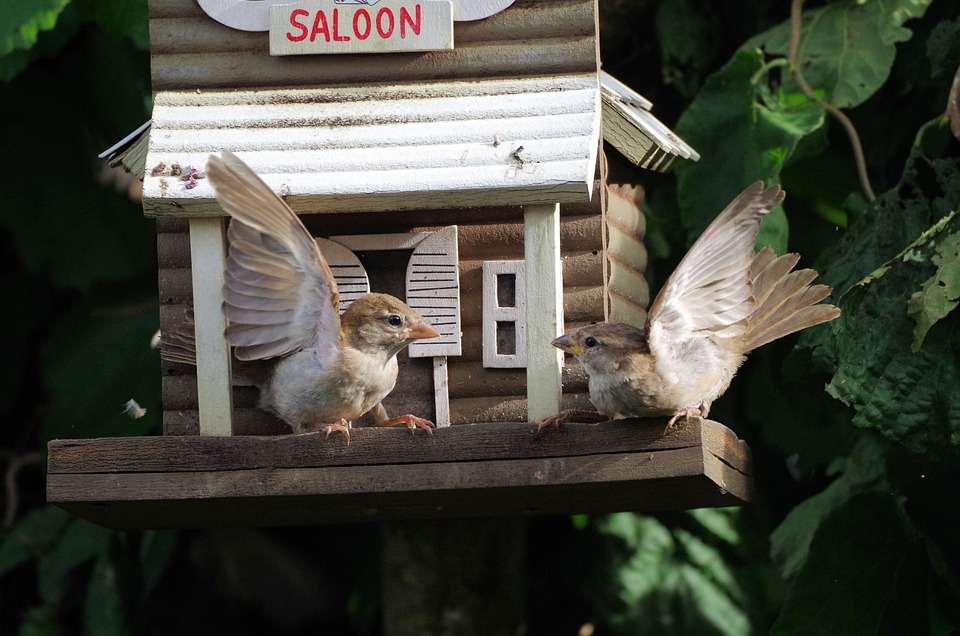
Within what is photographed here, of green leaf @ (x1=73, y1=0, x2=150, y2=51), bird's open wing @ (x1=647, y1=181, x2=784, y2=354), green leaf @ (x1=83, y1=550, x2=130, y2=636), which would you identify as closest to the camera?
bird's open wing @ (x1=647, y1=181, x2=784, y2=354)

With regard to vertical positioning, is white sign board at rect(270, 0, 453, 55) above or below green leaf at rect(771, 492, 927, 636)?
above

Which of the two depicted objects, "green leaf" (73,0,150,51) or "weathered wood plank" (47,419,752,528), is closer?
"weathered wood plank" (47,419,752,528)

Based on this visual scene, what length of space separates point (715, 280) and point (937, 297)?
638 mm

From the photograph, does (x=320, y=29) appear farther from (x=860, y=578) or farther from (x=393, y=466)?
(x=860, y=578)

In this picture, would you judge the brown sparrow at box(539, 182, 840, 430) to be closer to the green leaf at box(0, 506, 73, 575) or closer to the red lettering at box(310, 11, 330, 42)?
the red lettering at box(310, 11, 330, 42)

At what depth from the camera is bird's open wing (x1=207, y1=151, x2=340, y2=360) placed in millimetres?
3160

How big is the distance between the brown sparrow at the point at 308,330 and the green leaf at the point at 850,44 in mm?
1780

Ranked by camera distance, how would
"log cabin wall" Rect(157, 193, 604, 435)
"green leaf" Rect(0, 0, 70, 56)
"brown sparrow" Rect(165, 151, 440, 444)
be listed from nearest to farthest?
1. "brown sparrow" Rect(165, 151, 440, 444)
2. "log cabin wall" Rect(157, 193, 604, 435)
3. "green leaf" Rect(0, 0, 70, 56)

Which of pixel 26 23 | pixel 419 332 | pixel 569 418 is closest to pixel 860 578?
pixel 569 418

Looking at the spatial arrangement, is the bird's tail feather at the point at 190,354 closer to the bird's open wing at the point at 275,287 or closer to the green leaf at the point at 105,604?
the bird's open wing at the point at 275,287

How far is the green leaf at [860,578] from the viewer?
3902mm

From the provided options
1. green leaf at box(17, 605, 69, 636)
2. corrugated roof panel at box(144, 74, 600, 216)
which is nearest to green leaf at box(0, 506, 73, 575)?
green leaf at box(17, 605, 69, 636)

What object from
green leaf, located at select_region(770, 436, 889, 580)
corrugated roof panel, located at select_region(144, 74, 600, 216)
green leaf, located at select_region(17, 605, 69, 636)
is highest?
corrugated roof panel, located at select_region(144, 74, 600, 216)

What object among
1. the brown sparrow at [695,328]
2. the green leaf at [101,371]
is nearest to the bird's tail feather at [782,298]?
the brown sparrow at [695,328]
